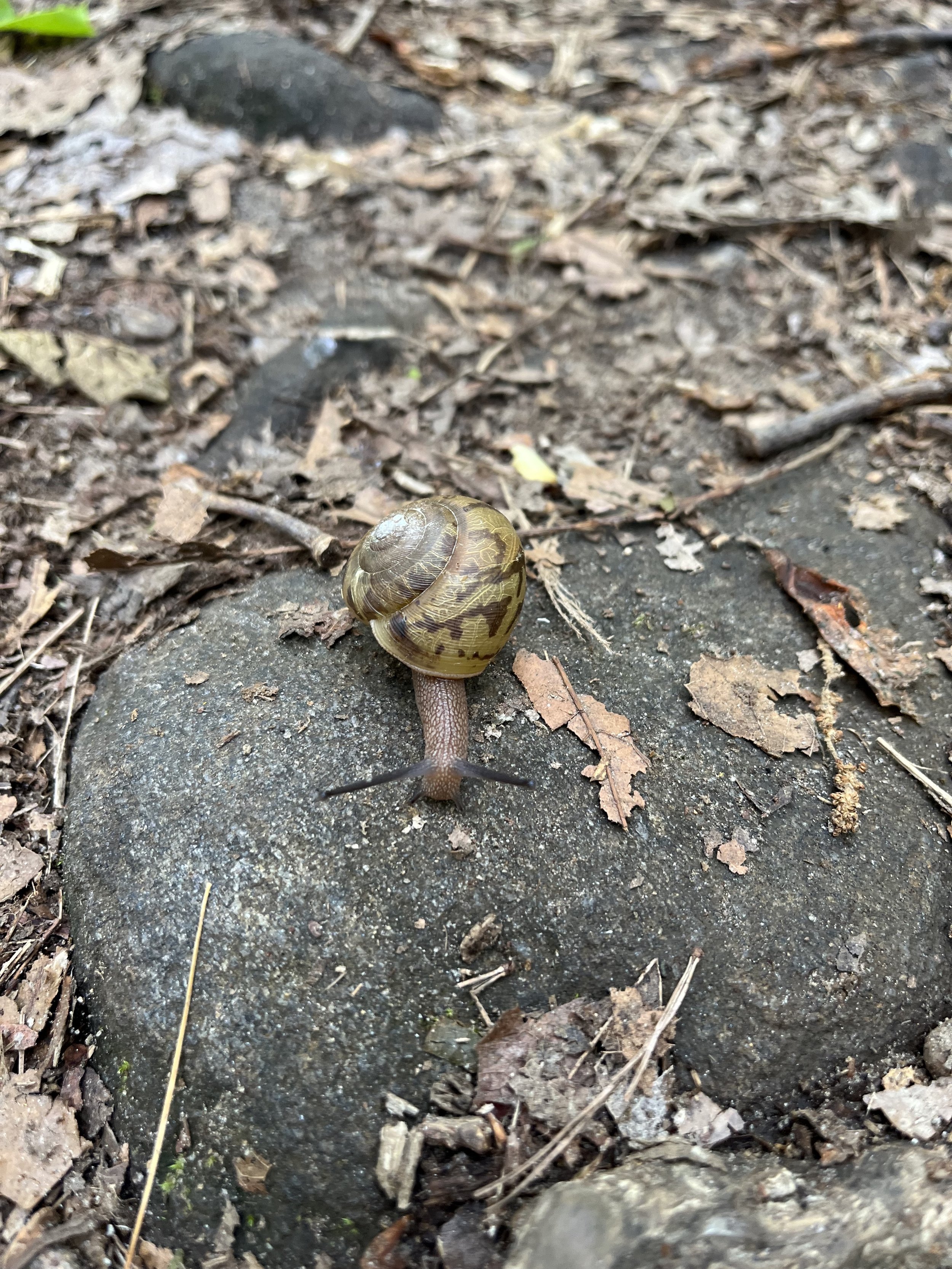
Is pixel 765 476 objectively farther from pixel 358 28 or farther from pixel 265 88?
pixel 358 28

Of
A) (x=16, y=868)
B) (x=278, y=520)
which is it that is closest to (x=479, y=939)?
(x=16, y=868)

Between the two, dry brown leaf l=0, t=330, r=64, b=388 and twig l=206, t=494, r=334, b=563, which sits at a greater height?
dry brown leaf l=0, t=330, r=64, b=388

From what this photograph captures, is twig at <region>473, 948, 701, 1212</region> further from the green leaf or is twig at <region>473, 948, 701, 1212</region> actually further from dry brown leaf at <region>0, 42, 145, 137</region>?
the green leaf

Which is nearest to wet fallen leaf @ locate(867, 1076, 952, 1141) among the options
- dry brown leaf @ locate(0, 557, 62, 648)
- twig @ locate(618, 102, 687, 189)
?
dry brown leaf @ locate(0, 557, 62, 648)

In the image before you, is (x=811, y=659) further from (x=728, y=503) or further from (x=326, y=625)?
(x=326, y=625)

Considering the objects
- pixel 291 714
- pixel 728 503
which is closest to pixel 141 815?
pixel 291 714

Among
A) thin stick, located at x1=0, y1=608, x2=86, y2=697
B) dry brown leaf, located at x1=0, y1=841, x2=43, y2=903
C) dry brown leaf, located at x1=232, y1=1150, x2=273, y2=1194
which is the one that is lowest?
dry brown leaf, located at x1=232, y1=1150, x2=273, y2=1194

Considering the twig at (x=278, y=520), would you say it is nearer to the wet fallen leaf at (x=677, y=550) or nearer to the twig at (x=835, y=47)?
the wet fallen leaf at (x=677, y=550)
